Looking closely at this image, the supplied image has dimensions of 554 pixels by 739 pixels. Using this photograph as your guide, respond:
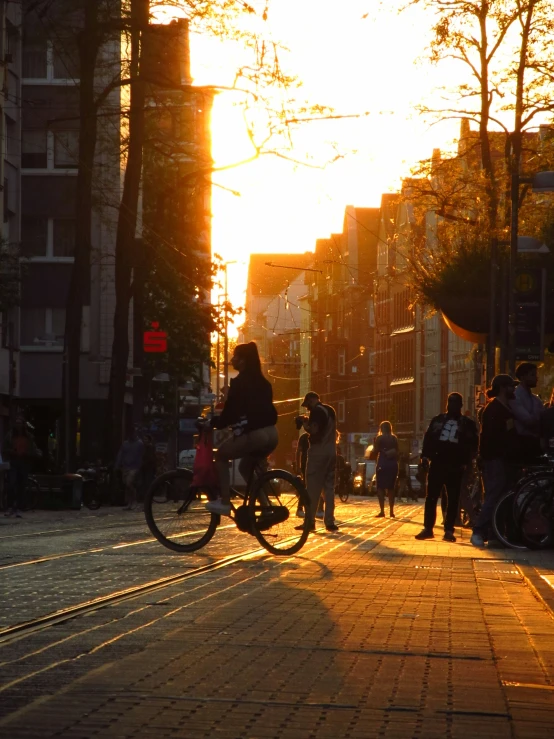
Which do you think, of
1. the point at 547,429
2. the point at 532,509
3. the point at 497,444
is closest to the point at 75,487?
the point at 497,444

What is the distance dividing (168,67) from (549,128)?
859 centimetres

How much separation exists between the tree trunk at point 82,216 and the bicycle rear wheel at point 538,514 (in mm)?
22019

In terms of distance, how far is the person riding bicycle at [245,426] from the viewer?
14133 mm

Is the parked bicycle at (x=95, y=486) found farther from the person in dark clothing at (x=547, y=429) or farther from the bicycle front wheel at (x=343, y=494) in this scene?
the person in dark clothing at (x=547, y=429)

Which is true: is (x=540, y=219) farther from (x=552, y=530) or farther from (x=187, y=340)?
(x=187, y=340)

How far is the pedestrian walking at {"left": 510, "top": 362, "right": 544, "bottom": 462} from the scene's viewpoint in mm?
17984

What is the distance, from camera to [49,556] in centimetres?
1481

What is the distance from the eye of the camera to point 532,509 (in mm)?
17000

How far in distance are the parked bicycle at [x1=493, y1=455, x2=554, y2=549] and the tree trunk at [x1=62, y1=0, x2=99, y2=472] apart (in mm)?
21612

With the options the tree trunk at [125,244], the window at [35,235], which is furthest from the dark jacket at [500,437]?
the window at [35,235]

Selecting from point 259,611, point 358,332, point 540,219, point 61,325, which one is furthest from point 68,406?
point 358,332

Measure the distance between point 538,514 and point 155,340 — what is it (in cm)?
4096

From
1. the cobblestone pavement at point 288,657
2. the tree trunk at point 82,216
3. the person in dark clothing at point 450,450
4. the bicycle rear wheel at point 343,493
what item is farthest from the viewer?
the bicycle rear wheel at point 343,493

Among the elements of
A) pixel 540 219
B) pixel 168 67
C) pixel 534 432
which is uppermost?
pixel 168 67
